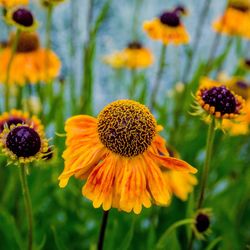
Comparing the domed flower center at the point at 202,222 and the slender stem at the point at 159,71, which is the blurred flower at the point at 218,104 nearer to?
the domed flower center at the point at 202,222

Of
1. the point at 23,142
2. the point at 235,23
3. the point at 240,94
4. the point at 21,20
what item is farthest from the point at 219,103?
the point at 235,23

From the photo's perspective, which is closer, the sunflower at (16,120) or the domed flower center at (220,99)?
the domed flower center at (220,99)

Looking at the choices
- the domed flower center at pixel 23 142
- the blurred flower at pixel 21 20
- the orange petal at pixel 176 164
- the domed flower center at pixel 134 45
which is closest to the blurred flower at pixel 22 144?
the domed flower center at pixel 23 142

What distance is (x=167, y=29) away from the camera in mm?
1107

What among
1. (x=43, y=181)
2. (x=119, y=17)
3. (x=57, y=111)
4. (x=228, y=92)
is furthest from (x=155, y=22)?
(x=119, y=17)

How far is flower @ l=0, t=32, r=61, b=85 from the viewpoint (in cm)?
108

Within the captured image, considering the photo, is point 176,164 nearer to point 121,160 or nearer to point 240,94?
point 121,160

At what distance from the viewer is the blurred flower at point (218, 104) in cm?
62

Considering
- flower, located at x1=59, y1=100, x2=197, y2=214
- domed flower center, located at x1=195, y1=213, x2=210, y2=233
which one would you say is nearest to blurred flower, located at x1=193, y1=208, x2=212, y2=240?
domed flower center, located at x1=195, y1=213, x2=210, y2=233

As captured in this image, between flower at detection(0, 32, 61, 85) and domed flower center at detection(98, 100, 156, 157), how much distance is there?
0.50 m

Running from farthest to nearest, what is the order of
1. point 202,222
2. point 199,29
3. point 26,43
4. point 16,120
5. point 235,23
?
point 235,23 < point 26,43 < point 199,29 < point 16,120 < point 202,222

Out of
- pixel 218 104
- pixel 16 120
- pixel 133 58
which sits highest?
pixel 218 104

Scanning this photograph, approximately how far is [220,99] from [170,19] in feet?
1.76

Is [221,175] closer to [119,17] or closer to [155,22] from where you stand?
[155,22]
